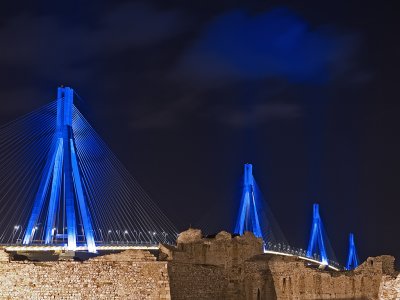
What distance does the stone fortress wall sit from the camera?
14.7 meters

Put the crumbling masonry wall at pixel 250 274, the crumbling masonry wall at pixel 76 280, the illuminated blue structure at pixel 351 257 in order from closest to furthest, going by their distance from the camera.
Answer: the crumbling masonry wall at pixel 76 280
the crumbling masonry wall at pixel 250 274
the illuminated blue structure at pixel 351 257

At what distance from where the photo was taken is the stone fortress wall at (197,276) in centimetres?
1470

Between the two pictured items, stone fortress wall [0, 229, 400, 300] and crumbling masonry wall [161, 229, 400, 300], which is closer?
stone fortress wall [0, 229, 400, 300]

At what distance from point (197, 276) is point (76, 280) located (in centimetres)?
389

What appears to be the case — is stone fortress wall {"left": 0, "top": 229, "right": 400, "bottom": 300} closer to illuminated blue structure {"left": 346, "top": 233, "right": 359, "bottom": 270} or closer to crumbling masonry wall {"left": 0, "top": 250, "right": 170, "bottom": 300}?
crumbling masonry wall {"left": 0, "top": 250, "right": 170, "bottom": 300}

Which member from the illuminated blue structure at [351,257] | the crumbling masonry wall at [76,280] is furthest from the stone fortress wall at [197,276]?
the illuminated blue structure at [351,257]

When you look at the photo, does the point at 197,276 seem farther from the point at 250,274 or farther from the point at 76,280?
the point at 76,280

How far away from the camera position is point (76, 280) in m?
14.8

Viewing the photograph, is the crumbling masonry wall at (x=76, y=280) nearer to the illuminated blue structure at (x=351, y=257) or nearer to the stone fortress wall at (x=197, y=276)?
the stone fortress wall at (x=197, y=276)

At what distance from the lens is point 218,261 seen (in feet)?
70.2

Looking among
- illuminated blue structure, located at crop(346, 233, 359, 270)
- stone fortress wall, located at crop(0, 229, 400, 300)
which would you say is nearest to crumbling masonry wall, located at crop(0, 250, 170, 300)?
stone fortress wall, located at crop(0, 229, 400, 300)

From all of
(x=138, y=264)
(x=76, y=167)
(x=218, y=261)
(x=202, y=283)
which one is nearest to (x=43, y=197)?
(x=76, y=167)

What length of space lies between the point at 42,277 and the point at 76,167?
17.0 meters

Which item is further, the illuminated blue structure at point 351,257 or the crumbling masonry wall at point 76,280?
the illuminated blue structure at point 351,257
